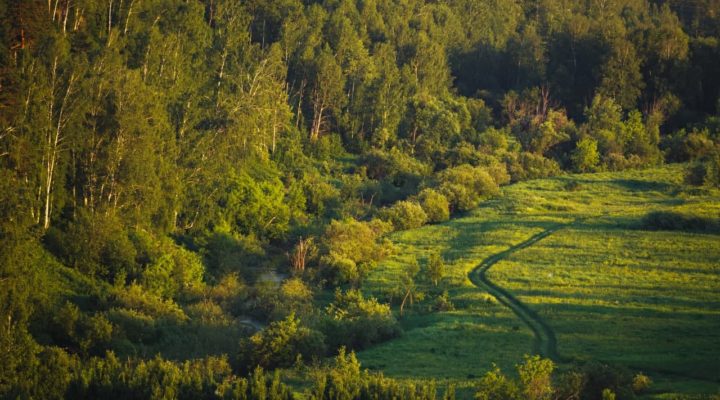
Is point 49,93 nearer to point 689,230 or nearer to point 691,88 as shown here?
point 689,230

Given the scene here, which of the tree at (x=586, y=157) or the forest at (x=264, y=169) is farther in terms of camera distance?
the tree at (x=586, y=157)

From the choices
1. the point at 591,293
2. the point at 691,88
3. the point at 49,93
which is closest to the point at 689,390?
the point at 591,293

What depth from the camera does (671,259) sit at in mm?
56938

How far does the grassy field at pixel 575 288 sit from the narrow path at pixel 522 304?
21cm

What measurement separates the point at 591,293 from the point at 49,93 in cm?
3433

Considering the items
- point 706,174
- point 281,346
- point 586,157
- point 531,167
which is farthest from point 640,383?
point 586,157

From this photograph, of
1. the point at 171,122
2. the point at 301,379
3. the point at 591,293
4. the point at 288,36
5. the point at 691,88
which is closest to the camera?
the point at 301,379

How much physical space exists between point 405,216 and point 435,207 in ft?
12.5

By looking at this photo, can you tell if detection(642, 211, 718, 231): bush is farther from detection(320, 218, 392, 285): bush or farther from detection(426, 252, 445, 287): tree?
detection(320, 218, 392, 285): bush

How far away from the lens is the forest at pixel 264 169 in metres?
38.9

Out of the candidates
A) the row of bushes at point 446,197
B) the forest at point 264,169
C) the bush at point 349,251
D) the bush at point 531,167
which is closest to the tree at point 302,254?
the forest at point 264,169

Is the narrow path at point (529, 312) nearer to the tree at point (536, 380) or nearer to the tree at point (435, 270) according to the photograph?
the tree at point (435, 270)

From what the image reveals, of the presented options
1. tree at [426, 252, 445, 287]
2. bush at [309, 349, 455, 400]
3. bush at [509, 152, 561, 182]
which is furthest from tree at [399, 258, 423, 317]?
bush at [509, 152, 561, 182]

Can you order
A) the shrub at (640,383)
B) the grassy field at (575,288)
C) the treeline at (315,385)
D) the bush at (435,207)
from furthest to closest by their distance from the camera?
the bush at (435,207), the grassy field at (575,288), the shrub at (640,383), the treeline at (315,385)
